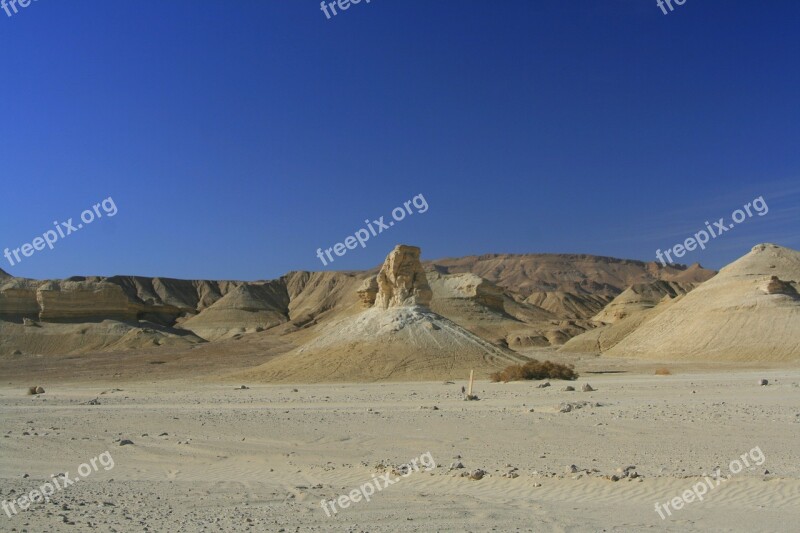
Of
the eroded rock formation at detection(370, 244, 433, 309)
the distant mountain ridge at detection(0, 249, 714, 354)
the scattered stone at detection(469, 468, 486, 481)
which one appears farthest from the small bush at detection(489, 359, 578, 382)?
the distant mountain ridge at detection(0, 249, 714, 354)

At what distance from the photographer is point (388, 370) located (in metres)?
31.1

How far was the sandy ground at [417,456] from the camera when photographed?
7090 millimetres

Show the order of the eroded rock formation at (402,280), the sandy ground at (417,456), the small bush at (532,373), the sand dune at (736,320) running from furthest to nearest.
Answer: the sand dune at (736,320) < the eroded rock formation at (402,280) < the small bush at (532,373) < the sandy ground at (417,456)

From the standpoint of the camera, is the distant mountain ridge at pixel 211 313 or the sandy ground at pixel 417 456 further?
the distant mountain ridge at pixel 211 313

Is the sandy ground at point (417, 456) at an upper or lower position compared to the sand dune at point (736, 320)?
upper

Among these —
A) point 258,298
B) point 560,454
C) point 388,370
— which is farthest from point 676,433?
point 258,298

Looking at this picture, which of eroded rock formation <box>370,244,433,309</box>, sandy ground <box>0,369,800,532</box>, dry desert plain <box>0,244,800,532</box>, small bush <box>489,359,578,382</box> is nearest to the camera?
sandy ground <box>0,369,800,532</box>

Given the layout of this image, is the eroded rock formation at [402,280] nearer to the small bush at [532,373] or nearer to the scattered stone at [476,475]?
the small bush at [532,373]

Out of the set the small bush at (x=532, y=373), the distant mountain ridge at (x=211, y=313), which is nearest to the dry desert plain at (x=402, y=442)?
the small bush at (x=532, y=373)

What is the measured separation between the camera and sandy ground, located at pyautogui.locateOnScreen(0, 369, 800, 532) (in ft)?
23.3

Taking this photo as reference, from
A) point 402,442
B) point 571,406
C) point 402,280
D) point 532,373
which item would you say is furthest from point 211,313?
point 402,442

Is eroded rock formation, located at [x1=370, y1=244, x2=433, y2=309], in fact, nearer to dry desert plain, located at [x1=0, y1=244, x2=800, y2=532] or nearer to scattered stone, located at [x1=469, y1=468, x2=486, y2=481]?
dry desert plain, located at [x1=0, y1=244, x2=800, y2=532]

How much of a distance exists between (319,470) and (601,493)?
14.0ft

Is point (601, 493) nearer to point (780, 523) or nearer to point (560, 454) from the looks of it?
point (780, 523)
